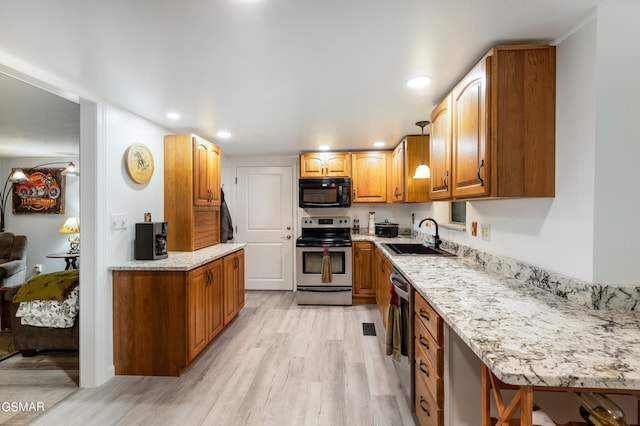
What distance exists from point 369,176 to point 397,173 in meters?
0.49

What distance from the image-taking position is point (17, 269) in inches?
166

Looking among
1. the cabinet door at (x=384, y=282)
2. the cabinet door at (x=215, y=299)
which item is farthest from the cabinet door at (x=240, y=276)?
the cabinet door at (x=384, y=282)

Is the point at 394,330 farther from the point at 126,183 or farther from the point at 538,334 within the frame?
the point at 126,183

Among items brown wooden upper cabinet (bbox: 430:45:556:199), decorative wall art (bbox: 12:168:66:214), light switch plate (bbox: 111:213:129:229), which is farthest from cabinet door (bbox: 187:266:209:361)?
decorative wall art (bbox: 12:168:66:214)

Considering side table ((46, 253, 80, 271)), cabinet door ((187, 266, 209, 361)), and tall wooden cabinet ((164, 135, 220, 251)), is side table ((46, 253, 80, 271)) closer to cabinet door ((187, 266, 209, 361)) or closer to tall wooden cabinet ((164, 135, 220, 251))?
tall wooden cabinet ((164, 135, 220, 251))

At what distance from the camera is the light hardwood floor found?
185 centimetres

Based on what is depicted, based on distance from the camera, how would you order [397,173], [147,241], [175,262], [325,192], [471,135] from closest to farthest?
[471,135], [175,262], [147,241], [397,173], [325,192]

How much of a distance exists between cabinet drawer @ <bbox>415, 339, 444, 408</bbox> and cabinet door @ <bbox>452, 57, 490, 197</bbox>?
37.0 inches

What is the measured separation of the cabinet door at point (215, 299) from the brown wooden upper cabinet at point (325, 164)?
193cm

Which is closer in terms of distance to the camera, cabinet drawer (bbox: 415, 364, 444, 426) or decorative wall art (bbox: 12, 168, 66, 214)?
cabinet drawer (bbox: 415, 364, 444, 426)

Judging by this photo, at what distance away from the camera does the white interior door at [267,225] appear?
15.5 ft

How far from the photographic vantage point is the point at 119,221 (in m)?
2.45

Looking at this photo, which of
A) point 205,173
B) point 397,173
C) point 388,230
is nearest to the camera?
point 205,173

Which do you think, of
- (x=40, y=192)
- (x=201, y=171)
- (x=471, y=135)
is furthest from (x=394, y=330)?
(x=40, y=192)
